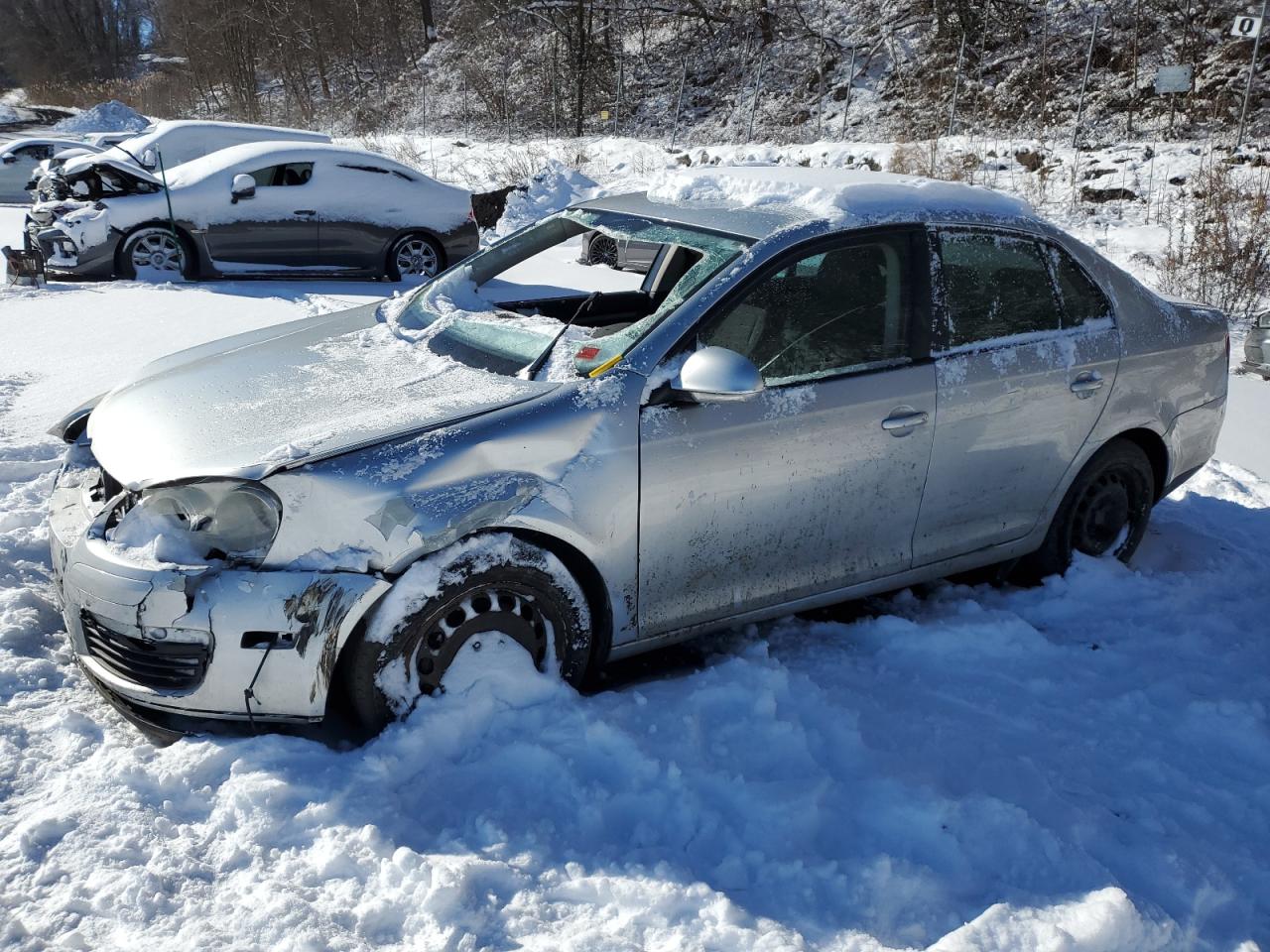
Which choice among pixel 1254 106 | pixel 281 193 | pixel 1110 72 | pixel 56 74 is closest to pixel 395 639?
pixel 281 193

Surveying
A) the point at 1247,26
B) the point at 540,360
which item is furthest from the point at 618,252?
the point at 1247,26

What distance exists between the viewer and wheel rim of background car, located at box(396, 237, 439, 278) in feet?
36.0

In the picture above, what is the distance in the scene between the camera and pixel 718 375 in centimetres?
306

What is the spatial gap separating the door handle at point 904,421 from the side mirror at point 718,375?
653mm

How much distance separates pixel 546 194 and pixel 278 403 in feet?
44.8

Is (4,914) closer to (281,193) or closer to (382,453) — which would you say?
(382,453)

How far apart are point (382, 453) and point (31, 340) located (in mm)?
6452

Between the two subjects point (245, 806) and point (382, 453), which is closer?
point (245, 806)

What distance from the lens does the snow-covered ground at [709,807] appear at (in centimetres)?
244


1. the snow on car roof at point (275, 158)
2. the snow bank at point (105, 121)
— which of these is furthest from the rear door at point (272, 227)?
the snow bank at point (105, 121)

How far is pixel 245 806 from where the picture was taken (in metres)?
2.68

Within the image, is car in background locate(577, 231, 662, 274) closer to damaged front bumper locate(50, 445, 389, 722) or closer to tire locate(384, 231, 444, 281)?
damaged front bumper locate(50, 445, 389, 722)

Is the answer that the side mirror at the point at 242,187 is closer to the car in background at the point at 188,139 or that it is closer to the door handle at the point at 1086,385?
the car in background at the point at 188,139

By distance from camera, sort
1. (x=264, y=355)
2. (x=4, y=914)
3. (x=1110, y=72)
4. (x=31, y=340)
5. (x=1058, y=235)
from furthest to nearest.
Answer: (x=1110, y=72), (x=31, y=340), (x=1058, y=235), (x=264, y=355), (x=4, y=914)
